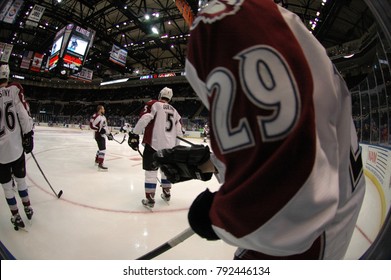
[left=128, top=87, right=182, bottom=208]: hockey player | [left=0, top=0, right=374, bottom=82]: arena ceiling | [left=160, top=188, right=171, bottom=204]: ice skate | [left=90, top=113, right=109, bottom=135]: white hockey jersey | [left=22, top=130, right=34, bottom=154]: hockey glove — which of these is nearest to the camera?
[left=22, top=130, right=34, bottom=154]: hockey glove

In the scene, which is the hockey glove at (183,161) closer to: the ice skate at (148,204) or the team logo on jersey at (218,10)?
the team logo on jersey at (218,10)

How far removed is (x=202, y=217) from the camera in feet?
1.46

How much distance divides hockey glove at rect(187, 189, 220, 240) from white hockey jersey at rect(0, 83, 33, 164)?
2037 millimetres

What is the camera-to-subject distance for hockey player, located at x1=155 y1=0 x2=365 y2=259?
0.29 meters

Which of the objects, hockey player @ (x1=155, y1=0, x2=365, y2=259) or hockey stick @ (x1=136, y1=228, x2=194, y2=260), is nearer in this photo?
hockey player @ (x1=155, y1=0, x2=365, y2=259)

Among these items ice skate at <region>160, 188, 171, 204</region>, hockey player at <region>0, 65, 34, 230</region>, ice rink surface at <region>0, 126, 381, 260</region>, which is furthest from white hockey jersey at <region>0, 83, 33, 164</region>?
ice skate at <region>160, 188, 171, 204</region>

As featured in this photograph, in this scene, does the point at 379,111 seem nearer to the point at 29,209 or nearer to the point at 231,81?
the point at 231,81

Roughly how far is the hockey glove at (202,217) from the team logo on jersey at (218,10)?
0.33 metres

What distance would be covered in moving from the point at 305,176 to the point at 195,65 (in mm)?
256

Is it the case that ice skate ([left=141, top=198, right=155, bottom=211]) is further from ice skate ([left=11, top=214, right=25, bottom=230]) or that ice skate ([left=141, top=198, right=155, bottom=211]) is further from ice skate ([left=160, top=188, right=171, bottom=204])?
ice skate ([left=11, top=214, right=25, bottom=230])

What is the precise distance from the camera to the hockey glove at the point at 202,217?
0.44m

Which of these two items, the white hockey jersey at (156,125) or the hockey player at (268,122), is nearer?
the hockey player at (268,122)

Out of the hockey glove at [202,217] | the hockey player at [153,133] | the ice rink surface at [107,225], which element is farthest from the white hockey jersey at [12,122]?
the hockey glove at [202,217]

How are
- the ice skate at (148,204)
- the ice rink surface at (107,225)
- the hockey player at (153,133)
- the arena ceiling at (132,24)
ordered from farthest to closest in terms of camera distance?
the arena ceiling at (132,24) → the hockey player at (153,133) → the ice skate at (148,204) → the ice rink surface at (107,225)
